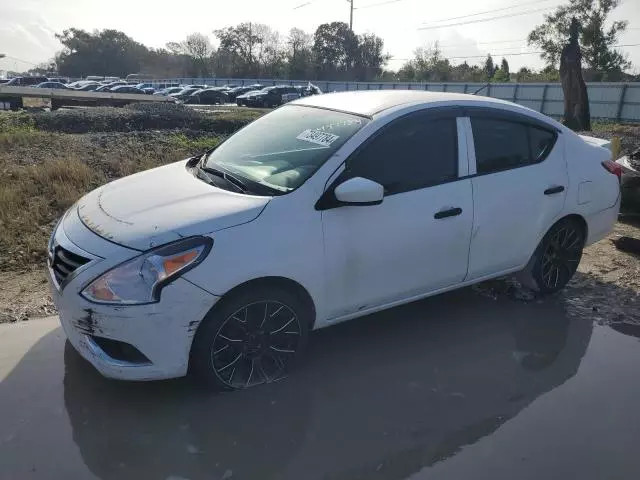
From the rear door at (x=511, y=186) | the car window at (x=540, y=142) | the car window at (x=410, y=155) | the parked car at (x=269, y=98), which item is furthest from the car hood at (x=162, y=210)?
the parked car at (x=269, y=98)

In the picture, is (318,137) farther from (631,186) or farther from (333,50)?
(333,50)

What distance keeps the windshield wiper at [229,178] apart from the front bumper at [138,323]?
0.84m

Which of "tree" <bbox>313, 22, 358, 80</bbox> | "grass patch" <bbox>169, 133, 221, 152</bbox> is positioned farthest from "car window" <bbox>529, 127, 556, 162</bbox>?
"tree" <bbox>313, 22, 358, 80</bbox>

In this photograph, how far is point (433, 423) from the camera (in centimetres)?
323

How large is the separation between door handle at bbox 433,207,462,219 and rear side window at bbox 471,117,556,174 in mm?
393

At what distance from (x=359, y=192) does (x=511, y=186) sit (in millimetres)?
1539

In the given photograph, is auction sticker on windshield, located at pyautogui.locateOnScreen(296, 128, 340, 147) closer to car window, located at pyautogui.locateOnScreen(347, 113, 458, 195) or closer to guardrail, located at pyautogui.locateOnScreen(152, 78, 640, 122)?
car window, located at pyautogui.locateOnScreen(347, 113, 458, 195)

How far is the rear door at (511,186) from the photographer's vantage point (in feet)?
13.7

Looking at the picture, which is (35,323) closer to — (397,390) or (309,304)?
(309,304)

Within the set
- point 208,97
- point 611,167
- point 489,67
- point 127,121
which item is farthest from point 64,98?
point 489,67

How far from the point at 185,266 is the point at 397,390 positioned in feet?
5.06

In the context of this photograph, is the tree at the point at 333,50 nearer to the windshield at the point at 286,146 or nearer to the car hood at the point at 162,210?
the windshield at the point at 286,146

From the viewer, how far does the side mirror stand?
337 centimetres

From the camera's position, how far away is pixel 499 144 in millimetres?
4344
